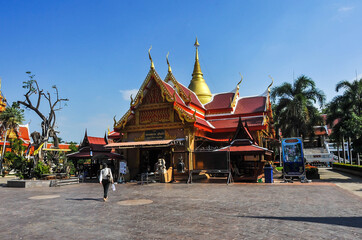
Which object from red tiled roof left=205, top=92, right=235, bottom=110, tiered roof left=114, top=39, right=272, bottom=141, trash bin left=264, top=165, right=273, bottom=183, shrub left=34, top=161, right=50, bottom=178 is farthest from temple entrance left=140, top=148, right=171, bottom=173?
trash bin left=264, top=165, right=273, bottom=183

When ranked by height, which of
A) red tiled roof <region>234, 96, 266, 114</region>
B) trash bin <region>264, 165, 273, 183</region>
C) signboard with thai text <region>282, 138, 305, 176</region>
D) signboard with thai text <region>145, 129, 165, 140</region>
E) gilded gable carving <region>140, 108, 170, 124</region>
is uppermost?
red tiled roof <region>234, 96, 266, 114</region>

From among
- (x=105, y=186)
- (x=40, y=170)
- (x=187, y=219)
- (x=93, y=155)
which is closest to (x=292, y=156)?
(x=105, y=186)

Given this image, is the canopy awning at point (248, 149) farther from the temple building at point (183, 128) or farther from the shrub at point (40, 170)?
the shrub at point (40, 170)

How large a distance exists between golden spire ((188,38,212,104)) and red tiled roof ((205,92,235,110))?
3.01 feet

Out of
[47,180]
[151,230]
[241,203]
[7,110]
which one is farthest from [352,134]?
[7,110]

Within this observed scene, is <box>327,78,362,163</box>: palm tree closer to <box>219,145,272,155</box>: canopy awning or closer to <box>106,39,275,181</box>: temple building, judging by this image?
<box>106,39,275,181</box>: temple building

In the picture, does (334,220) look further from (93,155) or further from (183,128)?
(93,155)

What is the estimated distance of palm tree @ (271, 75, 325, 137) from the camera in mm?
31344

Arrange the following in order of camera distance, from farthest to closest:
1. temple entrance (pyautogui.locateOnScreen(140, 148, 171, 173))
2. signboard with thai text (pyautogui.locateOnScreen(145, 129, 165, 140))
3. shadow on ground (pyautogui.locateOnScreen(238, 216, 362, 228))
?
temple entrance (pyautogui.locateOnScreen(140, 148, 171, 173)), signboard with thai text (pyautogui.locateOnScreen(145, 129, 165, 140)), shadow on ground (pyautogui.locateOnScreen(238, 216, 362, 228))

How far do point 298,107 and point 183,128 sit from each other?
1548cm

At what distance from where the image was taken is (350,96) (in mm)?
26453

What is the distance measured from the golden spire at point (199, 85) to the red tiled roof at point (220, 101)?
917 mm

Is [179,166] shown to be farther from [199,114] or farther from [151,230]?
[151,230]

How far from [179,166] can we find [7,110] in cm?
3840
